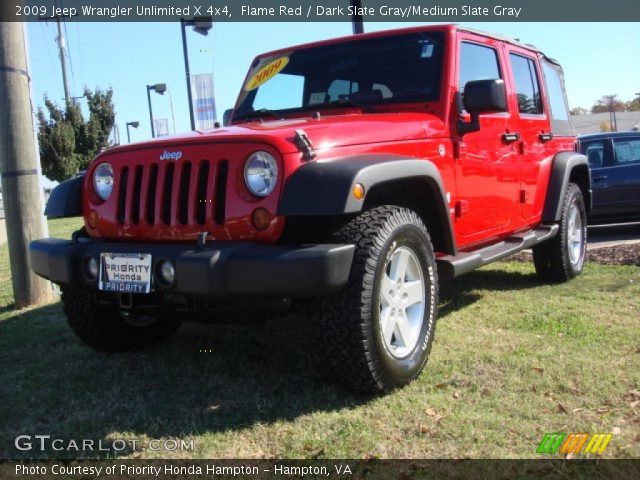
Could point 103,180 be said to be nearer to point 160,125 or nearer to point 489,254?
point 489,254

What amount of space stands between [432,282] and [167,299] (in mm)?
1409

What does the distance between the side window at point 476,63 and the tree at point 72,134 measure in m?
20.0

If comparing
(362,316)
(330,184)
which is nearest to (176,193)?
(330,184)

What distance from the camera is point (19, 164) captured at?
5500 millimetres

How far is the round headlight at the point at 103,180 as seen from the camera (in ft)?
11.3

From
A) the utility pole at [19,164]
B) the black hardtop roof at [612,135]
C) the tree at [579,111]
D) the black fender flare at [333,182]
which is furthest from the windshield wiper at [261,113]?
the tree at [579,111]

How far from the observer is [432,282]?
347 centimetres

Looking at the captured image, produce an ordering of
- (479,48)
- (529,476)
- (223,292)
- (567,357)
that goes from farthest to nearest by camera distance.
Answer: (479,48) < (567,357) < (223,292) < (529,476)

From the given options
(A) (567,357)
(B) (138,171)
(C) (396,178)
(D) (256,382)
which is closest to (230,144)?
(B) (138,171)

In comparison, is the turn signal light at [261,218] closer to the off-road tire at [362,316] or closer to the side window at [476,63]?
the off-road tire at [362,316]

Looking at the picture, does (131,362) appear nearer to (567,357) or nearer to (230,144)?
(230,144)

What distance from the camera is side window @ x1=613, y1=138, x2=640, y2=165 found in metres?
9.29

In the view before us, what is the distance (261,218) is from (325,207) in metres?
0.38

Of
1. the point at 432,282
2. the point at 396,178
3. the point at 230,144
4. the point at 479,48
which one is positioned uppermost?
the point at 479,48
